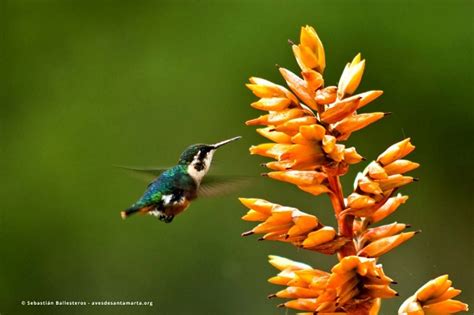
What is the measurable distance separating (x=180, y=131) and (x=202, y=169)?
9.34ft

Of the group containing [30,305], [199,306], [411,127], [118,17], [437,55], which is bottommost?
[199,306]

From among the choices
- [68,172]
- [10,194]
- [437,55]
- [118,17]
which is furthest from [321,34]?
[10,194]

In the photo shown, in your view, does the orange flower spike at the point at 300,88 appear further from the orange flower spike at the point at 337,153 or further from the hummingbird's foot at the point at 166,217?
the hummingbird's foot at the point at 166,217

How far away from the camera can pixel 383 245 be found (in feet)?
5.48

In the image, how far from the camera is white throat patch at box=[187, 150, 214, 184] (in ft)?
9.70

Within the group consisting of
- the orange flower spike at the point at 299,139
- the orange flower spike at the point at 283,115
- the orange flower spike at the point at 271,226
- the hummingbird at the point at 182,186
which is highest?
the hummingbird at the point at 182,186

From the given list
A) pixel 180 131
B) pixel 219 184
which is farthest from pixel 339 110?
pixel 180 131

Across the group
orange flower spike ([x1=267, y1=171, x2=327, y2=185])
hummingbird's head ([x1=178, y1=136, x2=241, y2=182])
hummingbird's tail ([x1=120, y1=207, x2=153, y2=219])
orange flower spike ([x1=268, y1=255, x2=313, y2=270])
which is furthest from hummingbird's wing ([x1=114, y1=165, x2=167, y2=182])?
orange flower spike ([x1=267, y1=171, x2=327, y2=185])

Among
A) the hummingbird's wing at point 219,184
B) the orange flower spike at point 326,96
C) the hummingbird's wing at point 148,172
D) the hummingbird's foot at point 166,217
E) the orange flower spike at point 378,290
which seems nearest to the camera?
the orange flower spike at point 378,290

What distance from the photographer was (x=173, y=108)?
5.95m

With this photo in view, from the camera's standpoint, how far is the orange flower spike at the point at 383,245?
65.3 inches

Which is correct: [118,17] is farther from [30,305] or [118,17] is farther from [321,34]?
[30,305]

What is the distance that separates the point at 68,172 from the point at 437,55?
9.51 feet

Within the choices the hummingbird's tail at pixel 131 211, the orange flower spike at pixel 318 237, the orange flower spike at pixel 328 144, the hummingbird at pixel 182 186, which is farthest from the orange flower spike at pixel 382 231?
the hummingbird's tail at pixel 131 211
